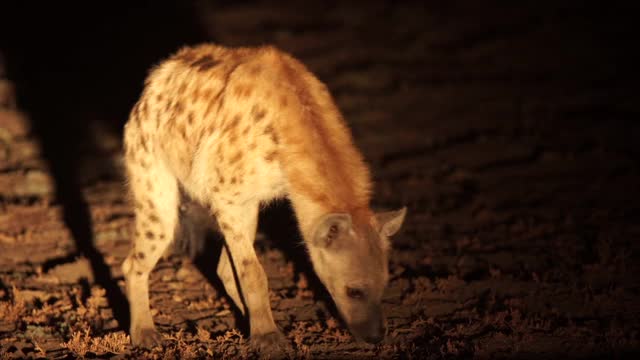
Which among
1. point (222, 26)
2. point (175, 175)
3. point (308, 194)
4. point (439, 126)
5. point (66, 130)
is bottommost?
point (308, 194)

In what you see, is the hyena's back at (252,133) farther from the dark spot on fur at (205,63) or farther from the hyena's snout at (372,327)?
the hyena's snout at (372,327)

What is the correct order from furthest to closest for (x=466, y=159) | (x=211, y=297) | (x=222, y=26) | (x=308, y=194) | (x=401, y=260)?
(x=222, y=26) → (x=466, y=159) → (x=401, y=260) → (x=211, y=297) → (x=308, y=194)

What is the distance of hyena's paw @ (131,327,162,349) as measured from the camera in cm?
474

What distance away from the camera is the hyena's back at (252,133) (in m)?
4.55

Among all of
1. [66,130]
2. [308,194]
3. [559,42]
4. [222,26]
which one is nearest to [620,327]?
[308,194]

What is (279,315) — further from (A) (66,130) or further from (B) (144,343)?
(A) (66,130)

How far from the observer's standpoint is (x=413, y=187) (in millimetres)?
7961

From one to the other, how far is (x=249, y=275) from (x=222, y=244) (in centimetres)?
187

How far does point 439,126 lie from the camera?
9.80 metres

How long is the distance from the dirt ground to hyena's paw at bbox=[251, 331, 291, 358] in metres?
0.08

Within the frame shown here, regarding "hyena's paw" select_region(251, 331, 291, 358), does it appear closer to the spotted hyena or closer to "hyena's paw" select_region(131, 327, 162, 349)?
the spotted hyena

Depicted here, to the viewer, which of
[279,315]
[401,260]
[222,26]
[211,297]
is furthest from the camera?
[222,26]

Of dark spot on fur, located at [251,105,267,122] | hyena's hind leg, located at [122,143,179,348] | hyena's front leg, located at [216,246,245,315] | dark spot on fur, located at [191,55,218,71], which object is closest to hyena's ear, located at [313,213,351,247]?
dark spot on fur, located at [251,105,267,122]

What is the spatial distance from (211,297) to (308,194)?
1438 millimetres
